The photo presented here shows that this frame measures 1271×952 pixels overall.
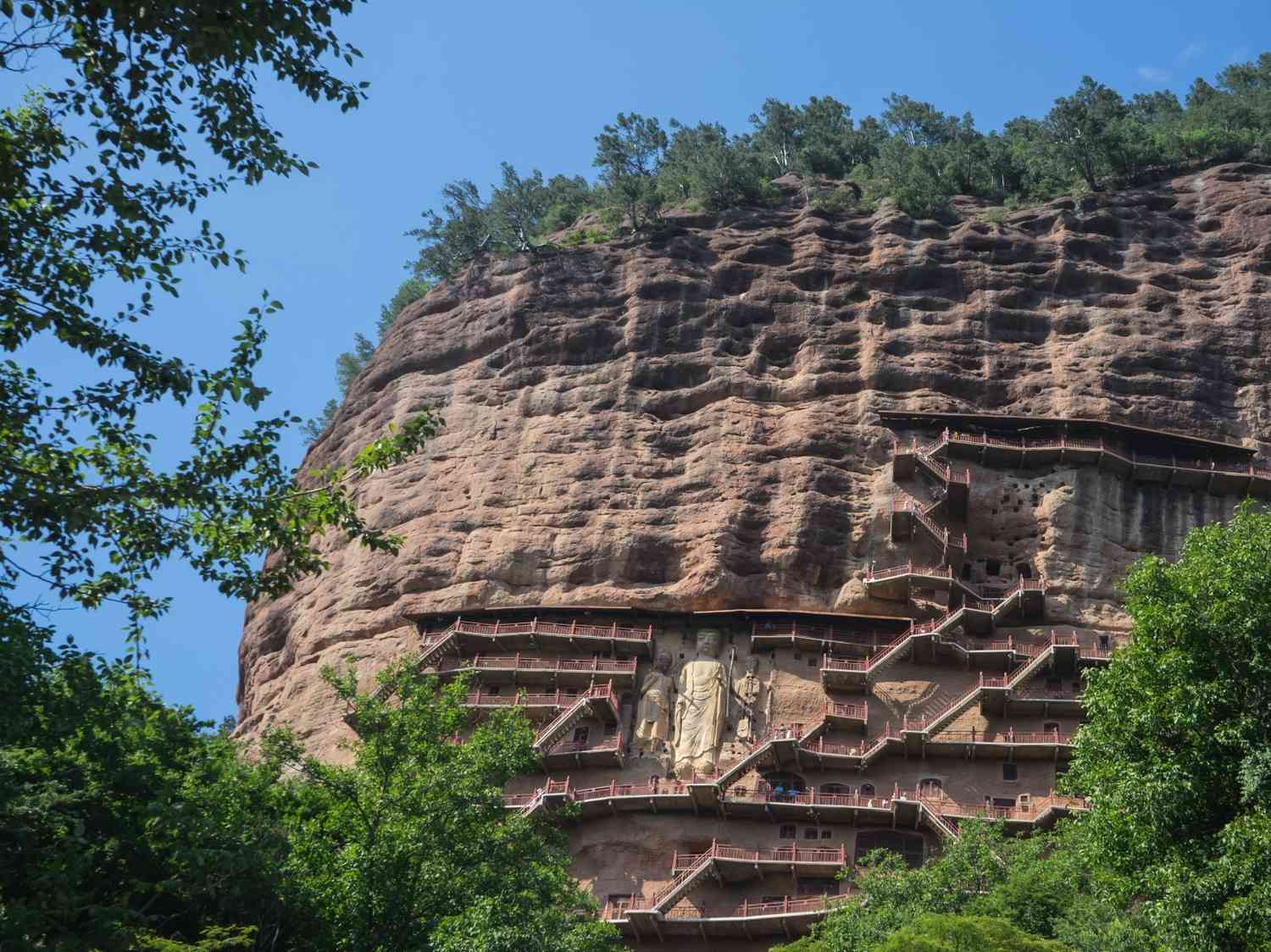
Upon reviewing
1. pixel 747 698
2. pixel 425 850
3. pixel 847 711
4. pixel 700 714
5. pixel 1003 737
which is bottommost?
pixel 425 850

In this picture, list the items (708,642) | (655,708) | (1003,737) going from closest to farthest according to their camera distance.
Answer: (1003,737), (655,708), (708,642)

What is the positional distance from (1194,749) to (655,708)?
2337cm

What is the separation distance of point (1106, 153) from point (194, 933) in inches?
1982

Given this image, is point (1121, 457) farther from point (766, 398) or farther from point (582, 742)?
point (582, 742)

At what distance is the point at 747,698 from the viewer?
1698 inches

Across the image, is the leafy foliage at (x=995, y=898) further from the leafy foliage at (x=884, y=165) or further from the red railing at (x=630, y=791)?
the leafy foliage at (x=884, y=165)

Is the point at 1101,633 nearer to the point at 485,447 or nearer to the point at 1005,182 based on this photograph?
the point at 485,447

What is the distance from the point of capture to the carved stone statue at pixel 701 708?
41.6 m

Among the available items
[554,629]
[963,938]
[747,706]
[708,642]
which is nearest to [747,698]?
[747,706]

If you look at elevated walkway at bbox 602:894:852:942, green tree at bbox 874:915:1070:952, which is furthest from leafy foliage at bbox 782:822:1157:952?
green tree at bbox 874:915:1070:952

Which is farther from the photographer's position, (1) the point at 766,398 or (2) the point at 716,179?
(2) the point at 716,179

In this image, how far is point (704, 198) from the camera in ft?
205

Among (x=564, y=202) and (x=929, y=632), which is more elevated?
(x=564, y=202)

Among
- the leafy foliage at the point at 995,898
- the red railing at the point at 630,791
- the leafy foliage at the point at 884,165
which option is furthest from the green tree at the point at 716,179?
the leafy foliage at the point at 995,898
